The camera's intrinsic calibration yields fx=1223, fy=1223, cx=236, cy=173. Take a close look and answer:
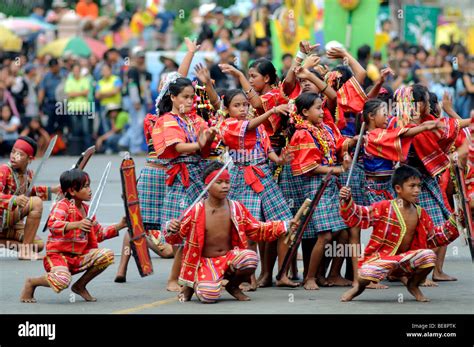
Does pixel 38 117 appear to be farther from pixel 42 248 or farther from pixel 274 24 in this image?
pixel 42 248

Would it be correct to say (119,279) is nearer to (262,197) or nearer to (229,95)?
(262,197)

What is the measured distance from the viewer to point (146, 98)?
22.5 metres

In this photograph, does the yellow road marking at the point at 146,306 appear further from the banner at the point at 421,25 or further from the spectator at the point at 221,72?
the banner at the point at 421,25

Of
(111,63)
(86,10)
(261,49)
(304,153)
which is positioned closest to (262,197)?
(304,153)

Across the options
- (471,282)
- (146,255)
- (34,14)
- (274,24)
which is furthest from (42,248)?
(34,14)

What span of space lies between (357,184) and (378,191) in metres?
0.20

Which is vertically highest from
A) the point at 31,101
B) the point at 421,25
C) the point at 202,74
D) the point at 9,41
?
the point at 421,25

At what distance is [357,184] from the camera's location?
984cm

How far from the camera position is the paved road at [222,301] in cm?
841

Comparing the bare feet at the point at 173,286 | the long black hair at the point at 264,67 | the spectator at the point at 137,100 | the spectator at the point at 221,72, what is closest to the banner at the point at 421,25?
the spectator at the point at 221,72

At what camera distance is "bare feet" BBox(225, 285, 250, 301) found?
8875 mm

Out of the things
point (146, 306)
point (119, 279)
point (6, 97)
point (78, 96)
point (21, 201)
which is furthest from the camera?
point (78, 96)

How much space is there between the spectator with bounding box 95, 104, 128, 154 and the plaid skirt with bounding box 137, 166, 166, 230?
12.9 meters

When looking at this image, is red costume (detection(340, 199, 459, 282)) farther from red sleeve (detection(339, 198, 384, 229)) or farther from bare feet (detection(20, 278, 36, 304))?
bare feet (detection(20, 278, 36, 304))
